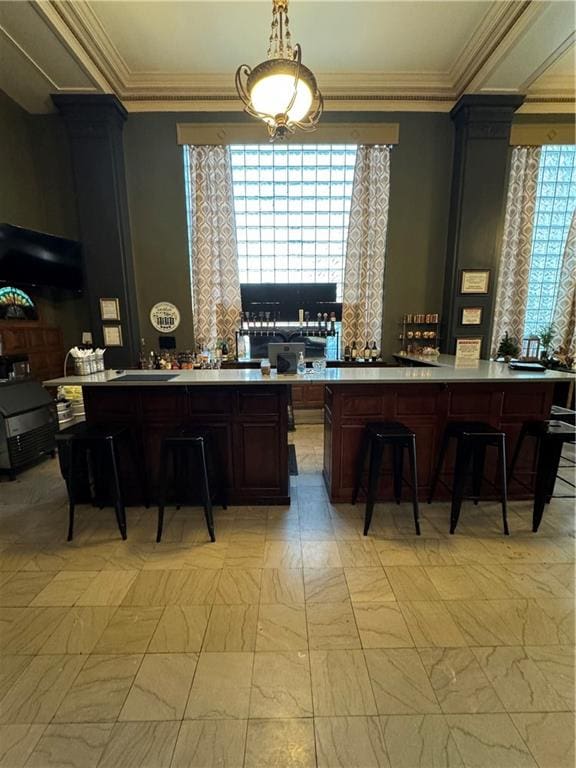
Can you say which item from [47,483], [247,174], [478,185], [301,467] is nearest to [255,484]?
[301,467]

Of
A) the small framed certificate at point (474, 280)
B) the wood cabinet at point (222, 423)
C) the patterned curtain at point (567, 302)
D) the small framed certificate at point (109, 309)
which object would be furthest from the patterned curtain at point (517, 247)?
the small framed certificate at point (109, 309)

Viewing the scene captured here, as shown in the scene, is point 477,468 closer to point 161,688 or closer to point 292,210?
point 161,688

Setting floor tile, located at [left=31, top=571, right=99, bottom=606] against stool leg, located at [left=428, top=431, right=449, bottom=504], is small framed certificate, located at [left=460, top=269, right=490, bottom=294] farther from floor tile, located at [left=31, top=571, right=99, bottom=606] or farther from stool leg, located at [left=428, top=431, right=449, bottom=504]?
floor tile, located at [left=31, top=571, right=99, bottom=606]

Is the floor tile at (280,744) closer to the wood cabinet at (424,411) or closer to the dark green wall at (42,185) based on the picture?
the wood cabinet at (424,411)

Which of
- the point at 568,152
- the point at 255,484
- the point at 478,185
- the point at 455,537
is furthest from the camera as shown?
the point at 568,152

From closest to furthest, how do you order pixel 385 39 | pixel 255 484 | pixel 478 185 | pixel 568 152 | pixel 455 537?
pixel 455 537 < pixel 255 484 < pixel 385 39 < pixel 478 185 < pixel 568 152

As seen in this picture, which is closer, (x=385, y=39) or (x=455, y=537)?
(x=455, y=537)

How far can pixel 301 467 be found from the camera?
3541 mm

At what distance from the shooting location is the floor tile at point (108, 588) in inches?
72.1

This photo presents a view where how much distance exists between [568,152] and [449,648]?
6.89 metres

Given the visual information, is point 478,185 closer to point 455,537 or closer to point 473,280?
point 473,280

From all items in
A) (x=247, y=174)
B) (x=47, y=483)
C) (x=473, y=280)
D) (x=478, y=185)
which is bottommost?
(x=47, y=483)

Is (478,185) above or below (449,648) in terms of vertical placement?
above

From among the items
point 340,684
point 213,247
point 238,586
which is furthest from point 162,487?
point 213,247
